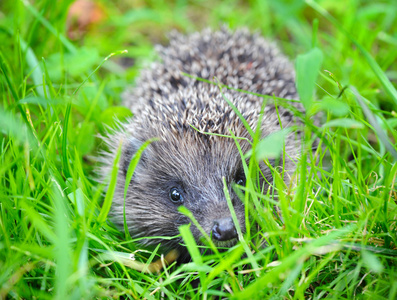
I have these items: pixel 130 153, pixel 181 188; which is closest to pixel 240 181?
pixel 181 188

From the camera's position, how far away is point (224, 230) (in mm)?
2297

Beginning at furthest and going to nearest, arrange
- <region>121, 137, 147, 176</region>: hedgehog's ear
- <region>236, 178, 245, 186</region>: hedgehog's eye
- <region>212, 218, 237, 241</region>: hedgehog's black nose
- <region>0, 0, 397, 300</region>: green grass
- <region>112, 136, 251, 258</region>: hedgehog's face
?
1. <region>121, 137, 147, 176</region>: hedgehog's ear
2. <region>236, 178, 245, 186</region>: hedgehog's eye
3. <region>112, 136, 251, 258</region>: hedgehog's face
4. <region>212, 218, 237, 241</region>: hedgehog's black nose
5. <region>0, 0, 397, 300</region>: green grass

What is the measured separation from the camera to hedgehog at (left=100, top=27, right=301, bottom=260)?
8.54 feet

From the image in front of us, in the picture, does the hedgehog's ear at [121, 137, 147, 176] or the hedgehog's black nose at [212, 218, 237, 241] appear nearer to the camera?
the hedgehog's black nose at [212, 218, 237, 241]

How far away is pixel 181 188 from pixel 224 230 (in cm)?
58

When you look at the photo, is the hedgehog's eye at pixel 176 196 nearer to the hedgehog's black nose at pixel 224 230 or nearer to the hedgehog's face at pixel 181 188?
the hedgehog's face at pixel 181 188

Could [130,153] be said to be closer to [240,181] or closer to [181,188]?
[181,188]

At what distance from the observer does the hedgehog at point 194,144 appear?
260cm

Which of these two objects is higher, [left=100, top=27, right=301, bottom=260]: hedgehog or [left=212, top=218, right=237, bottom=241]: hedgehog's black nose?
[left=100, top=27, right=301, bottom=260]: hedgehog

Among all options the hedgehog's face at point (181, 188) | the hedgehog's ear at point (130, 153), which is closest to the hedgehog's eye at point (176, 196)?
the hedgehog's face at point (181, 188)

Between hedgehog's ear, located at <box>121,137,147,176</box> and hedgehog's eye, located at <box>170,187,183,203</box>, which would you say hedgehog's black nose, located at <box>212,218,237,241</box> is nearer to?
hedgehog's eye, located at <box>170,187,183,203</box>

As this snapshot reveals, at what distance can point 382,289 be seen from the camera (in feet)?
6.41

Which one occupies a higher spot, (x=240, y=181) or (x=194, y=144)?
(x=194, y=144)

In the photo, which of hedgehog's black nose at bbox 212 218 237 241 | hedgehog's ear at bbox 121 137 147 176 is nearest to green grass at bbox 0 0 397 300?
hedgehog's black nose at bbox 212 218 237 241
